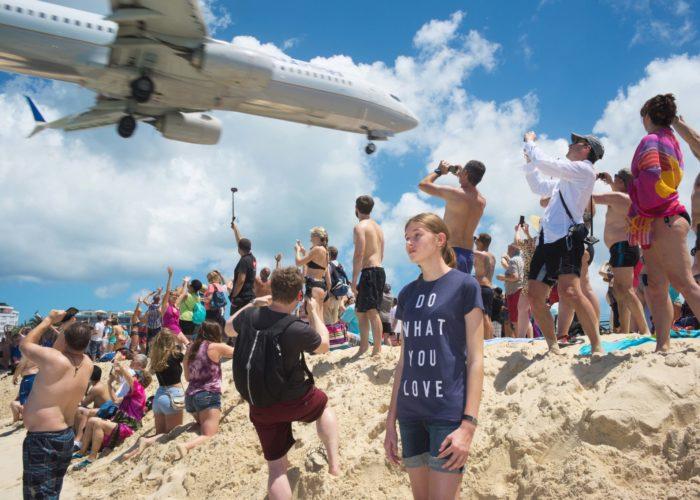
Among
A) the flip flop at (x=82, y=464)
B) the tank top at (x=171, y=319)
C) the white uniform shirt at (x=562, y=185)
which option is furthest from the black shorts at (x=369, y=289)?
the tank top at (x=171, y=319)

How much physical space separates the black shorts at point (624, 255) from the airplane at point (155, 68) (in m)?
11.9

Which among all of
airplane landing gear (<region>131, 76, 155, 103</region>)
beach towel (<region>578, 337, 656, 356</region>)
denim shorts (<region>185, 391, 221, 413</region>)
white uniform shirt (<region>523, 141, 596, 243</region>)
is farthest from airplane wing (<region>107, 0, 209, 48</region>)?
beach towel (<region>578, 337, 656, 356</region>)

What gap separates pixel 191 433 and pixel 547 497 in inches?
170

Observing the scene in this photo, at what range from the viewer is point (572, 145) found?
4.64 m

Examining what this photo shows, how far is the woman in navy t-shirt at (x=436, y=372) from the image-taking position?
230cm

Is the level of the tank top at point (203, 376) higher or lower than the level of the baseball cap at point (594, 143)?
lower

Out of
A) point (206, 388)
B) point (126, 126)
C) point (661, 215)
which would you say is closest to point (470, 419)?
point (661, 215)

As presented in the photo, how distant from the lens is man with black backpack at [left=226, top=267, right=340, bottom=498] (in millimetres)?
3354

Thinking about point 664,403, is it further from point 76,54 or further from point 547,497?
point 76,54

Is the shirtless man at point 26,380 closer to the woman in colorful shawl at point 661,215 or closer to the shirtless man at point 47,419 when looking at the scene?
the shirtless man at point 47,419

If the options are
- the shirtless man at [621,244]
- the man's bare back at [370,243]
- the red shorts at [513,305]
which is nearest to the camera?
the shirtless man at [621,244]

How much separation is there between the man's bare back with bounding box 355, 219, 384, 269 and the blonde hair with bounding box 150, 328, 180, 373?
2664 mm

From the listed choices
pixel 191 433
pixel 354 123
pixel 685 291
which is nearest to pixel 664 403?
pixel 685 291

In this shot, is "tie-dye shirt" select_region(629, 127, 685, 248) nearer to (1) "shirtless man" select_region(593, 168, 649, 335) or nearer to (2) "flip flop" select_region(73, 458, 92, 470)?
(1) "shirtless man" select_region(593, 168, 649, 335)
